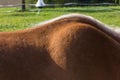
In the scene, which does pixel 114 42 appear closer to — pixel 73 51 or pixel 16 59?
pixel 73 51

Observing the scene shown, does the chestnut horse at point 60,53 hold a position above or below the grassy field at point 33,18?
above

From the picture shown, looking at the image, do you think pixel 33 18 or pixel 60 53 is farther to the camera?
pixel 33 18

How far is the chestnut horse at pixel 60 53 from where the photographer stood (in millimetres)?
2344

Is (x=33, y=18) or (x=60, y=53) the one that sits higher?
(x=60, y=53)

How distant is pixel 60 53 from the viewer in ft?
7.83

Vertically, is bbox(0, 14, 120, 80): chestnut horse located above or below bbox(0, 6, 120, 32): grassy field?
above

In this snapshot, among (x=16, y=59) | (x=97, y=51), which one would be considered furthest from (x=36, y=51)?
(x=97, y=51)

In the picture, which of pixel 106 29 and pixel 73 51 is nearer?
pixel 73 51

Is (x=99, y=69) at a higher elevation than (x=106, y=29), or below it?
below

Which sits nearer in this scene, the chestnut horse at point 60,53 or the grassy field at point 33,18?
the chestnut horse at point 60,53

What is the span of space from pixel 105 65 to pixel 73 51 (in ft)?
0.72

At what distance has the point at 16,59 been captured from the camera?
2.37m

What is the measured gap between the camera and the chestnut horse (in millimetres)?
2344

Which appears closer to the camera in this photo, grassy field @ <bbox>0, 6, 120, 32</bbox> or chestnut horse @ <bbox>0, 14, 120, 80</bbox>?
chestnut horse @ <bbox>0, 14, 120, 80</bbox>
